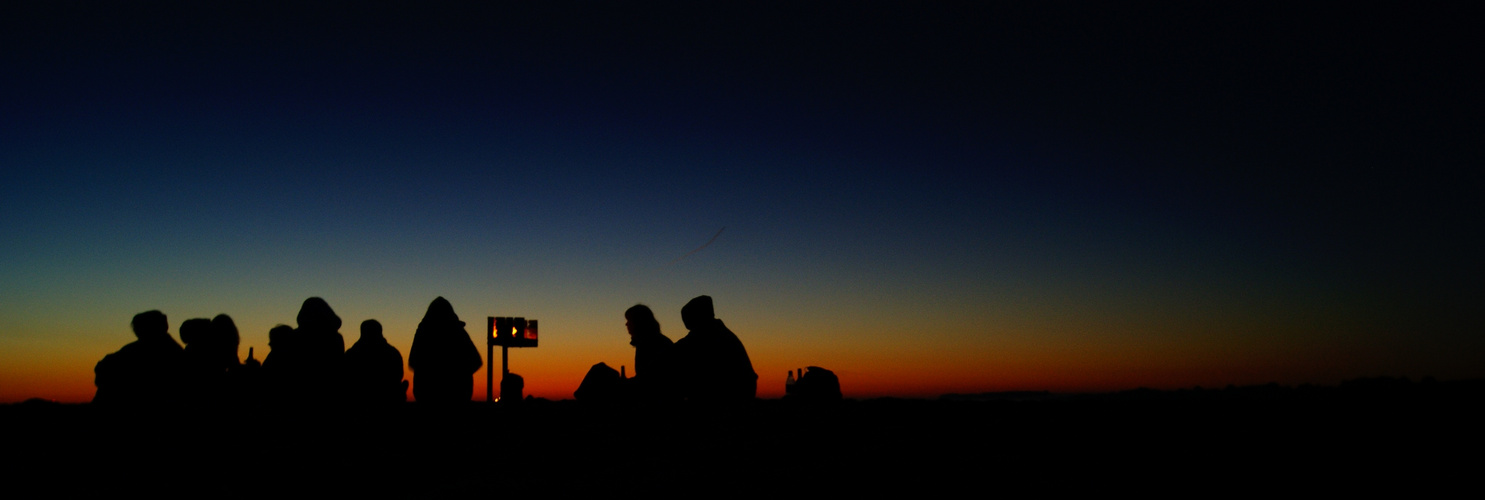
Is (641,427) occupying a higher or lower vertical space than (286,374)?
lower

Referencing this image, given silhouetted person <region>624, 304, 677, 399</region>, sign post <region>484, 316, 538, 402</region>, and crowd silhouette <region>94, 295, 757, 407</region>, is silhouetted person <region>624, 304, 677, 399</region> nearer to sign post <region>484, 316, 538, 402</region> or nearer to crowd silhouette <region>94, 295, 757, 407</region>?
crowd silhouette <region>94, 295, 757, 407</region>

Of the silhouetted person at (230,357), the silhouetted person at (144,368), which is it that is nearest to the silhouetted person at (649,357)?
the silhouetted person at (230,357)

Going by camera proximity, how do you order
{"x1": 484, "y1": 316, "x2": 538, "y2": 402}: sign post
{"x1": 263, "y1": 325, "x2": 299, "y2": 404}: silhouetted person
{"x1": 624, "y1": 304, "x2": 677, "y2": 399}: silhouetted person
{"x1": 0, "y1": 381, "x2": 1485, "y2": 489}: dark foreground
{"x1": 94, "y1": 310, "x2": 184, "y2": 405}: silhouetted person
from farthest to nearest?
1. {"x1": 484, "y1": 316, "x2": 538, "y2": 402}: sign post
2. {"x1": 263, "y1": 325, "x2": 299, "y2": 404}: silhouetted person
3. {"x1": 624, "y1": 304, "x2": 677, "y2": 399}: silhouetted person
4. {"x1": 94, "y1": 310, "x2": 184, "y2": 405}: silhouetted person
5. {"x1": 0, "y1": 381, "x2": 1485, "y2": 489}: dark foreground

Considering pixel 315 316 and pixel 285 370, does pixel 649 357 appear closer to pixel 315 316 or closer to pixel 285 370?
pixel 315 316

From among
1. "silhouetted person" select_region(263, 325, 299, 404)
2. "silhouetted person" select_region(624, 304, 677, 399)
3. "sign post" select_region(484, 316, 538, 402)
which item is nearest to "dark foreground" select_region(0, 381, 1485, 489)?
"silhouetted person" select_region(624, 304, 677, 399)

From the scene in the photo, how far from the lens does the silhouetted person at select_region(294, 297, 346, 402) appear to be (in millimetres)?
6305

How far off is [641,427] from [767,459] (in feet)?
3.16

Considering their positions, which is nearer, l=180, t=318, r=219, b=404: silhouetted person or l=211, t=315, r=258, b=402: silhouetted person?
l=180, t=318, r=219, b=404: silhouetted person

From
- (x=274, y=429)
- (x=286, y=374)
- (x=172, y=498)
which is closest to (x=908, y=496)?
(x=172, y=498)

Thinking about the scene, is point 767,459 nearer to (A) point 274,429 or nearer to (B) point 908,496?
(B) point 908,496

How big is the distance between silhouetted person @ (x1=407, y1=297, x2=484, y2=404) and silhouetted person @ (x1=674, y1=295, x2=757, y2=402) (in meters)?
2.07

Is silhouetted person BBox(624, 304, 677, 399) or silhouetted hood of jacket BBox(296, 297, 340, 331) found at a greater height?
silhouetted hood of jacket BBox(296, 297, 340, 331)

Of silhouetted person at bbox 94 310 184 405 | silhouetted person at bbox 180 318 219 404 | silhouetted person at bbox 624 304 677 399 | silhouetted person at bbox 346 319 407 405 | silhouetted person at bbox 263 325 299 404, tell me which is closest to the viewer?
silhouetted person at bbox 94 310 184 405

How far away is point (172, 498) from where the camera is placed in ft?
10.6
